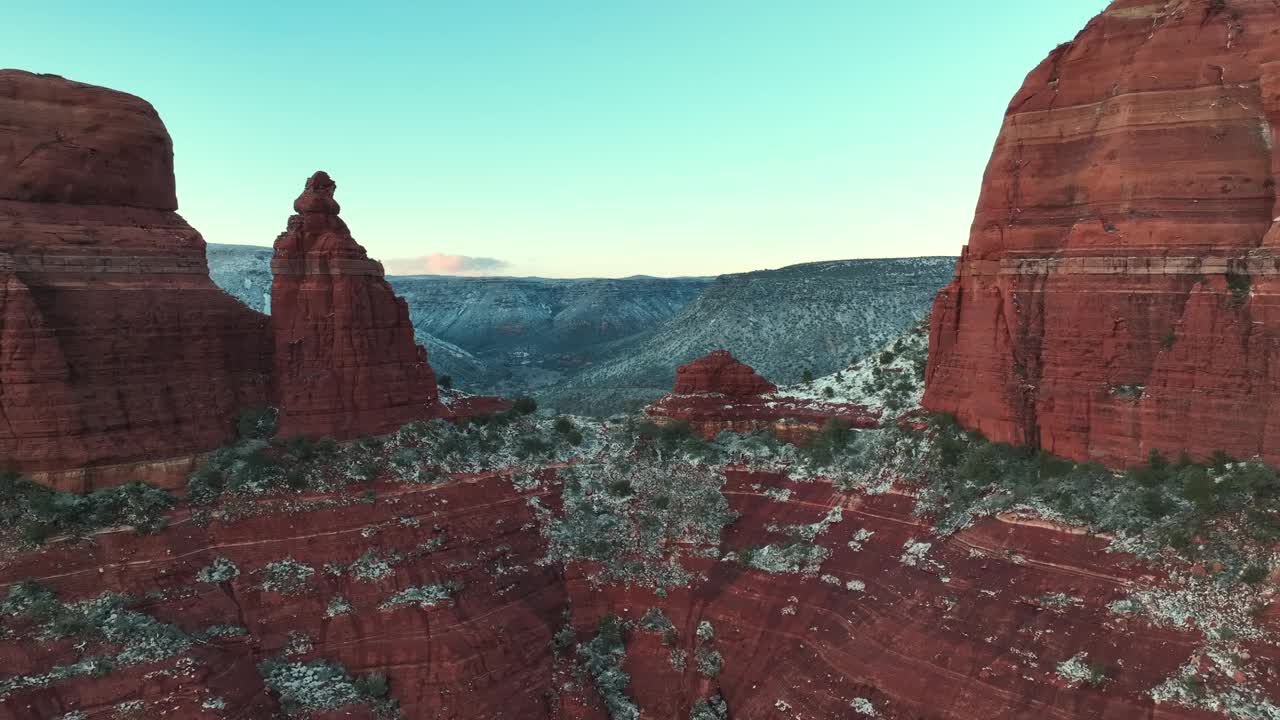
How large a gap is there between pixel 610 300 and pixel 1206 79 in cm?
16997

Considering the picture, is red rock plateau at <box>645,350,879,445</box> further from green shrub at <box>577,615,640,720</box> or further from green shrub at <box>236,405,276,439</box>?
green shrub at <box>236,405,276,439</box>

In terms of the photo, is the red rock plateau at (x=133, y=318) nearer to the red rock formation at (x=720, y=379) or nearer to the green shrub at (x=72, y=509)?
the green shrub at (x=72, y=509)

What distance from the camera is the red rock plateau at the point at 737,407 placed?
132ft

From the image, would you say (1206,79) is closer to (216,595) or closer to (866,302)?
(216,595)

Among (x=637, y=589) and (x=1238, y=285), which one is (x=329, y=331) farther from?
(x=1238, y=285)

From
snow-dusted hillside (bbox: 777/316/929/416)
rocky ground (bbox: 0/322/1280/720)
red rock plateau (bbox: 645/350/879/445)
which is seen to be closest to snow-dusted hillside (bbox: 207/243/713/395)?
snow-dusted hillside (bbox: 777/316/929/416)

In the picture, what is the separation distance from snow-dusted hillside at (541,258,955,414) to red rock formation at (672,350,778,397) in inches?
1320

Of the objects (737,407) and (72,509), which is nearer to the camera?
(72,509)

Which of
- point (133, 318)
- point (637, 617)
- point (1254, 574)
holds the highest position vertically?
point (133, 318)

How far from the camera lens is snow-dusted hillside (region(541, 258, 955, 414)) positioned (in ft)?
294

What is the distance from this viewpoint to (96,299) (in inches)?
1150

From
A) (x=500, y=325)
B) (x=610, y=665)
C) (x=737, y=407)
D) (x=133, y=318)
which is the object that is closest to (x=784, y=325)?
(x=737, y=407)

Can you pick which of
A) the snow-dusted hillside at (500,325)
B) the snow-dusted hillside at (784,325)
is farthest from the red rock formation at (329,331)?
the snow-dusted hillside at (500,325)

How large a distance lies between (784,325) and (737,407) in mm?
62169
